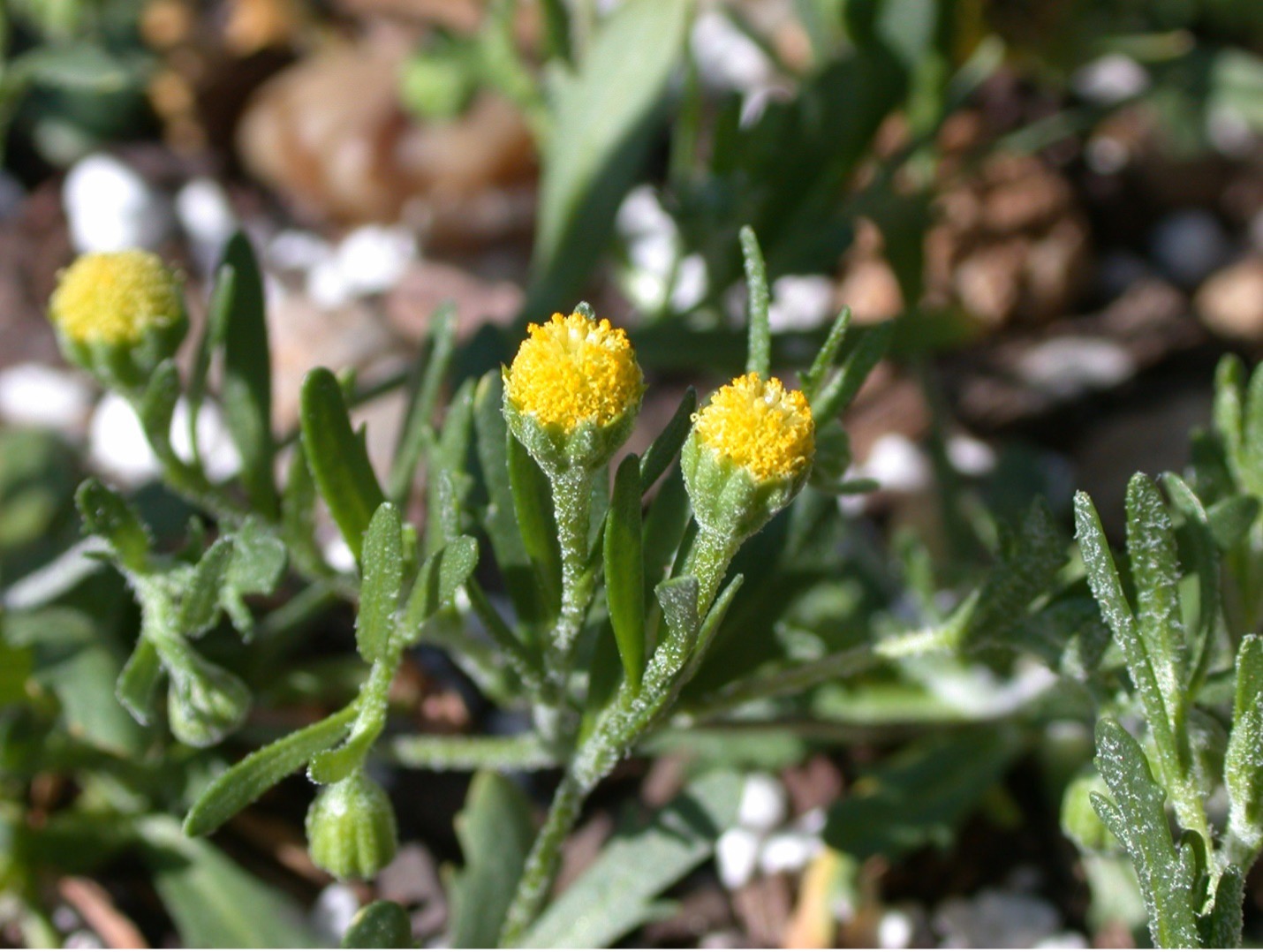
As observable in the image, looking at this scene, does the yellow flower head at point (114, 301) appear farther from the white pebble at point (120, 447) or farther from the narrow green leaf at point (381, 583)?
the white pebble at point (120, 447)

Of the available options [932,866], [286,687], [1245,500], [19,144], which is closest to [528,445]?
[1245,500]

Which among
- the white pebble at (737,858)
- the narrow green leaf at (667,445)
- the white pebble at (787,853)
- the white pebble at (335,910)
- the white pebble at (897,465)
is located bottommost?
the white pebble at (787,853)

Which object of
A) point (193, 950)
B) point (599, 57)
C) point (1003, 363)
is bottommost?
point (1003, 363)

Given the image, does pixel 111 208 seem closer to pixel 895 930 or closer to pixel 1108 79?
pixel 895 930

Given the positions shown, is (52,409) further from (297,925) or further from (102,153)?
(297,925)

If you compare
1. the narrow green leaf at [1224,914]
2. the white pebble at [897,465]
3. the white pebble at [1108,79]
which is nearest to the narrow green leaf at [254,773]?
the narrow green leaf at [1224,914]

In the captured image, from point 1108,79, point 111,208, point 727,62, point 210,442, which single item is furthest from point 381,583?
point 1108,79

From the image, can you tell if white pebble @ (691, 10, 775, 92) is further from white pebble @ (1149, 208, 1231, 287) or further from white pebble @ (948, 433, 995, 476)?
white pebble @ (948, 433, 995, 476)
